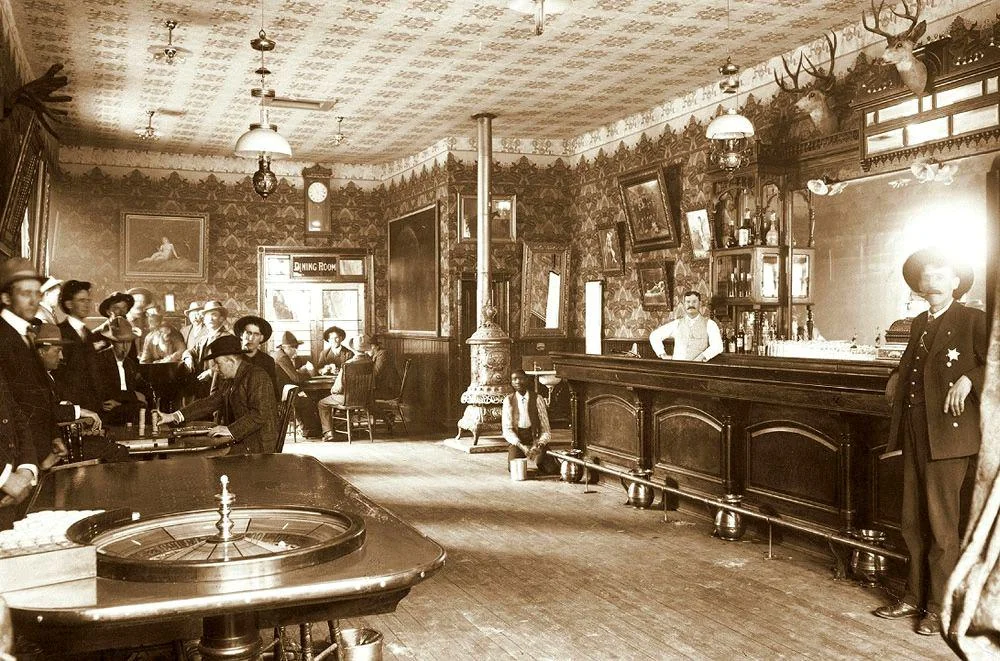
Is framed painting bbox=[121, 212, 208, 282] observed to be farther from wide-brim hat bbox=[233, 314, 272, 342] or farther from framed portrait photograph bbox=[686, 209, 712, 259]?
framed portrait photograph bbox=[686, 209, 712, 259]

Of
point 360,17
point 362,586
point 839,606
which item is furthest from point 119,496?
point 360,17

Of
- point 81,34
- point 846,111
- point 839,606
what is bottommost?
point 839,606

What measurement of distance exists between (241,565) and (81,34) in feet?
24.3

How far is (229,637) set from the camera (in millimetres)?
→ 2031

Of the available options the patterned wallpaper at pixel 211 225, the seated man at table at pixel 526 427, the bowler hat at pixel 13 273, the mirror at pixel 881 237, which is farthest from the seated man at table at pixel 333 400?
the bowler hat at pixel 13 273

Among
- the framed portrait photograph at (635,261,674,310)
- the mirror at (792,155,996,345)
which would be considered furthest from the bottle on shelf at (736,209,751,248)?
the framed portrait photograph at (635,261,674,310)

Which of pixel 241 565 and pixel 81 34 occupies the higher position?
pixel 81 34

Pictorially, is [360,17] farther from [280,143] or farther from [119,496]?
[119,496]

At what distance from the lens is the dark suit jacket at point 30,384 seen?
437 centimetres

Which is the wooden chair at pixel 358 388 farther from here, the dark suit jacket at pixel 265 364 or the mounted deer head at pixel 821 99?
the mounted deer head at pixel 821 99

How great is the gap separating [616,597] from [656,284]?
6.17 metres

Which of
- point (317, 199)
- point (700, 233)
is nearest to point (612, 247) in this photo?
point (700, 233)

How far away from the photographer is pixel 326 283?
46.7 feet

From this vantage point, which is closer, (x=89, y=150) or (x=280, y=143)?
(x=280, y=143)
